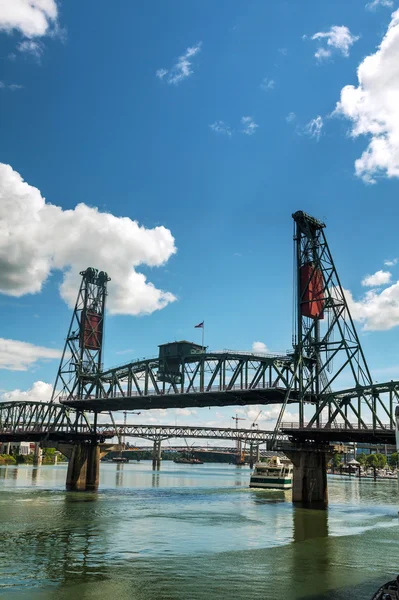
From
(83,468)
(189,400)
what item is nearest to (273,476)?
(189,400)

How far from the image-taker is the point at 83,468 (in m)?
103

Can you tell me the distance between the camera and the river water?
87.6 feet

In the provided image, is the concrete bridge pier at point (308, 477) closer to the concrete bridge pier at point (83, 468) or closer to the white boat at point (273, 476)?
the white boat at point (273, 476)

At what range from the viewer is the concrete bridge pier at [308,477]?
71.8 meters

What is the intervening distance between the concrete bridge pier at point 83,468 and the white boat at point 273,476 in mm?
32698

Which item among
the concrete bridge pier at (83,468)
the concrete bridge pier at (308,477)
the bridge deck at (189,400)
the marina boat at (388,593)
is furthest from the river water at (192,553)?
the concrete bridge pier at (83,468)

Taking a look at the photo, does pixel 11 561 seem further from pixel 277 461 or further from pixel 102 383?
pixel 277 461

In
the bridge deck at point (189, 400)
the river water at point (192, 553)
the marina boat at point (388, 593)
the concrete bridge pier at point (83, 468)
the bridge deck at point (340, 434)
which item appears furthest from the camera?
the concrete bridge pier at point (83, 468)

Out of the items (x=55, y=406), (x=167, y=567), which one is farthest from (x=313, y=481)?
(x=55, y=406)

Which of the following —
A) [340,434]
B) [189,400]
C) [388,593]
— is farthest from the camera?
[189,400]

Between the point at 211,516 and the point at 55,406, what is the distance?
208 ft

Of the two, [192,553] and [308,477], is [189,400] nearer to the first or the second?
[308,477]

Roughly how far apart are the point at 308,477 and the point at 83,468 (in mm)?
47769

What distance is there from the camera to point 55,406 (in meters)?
114
